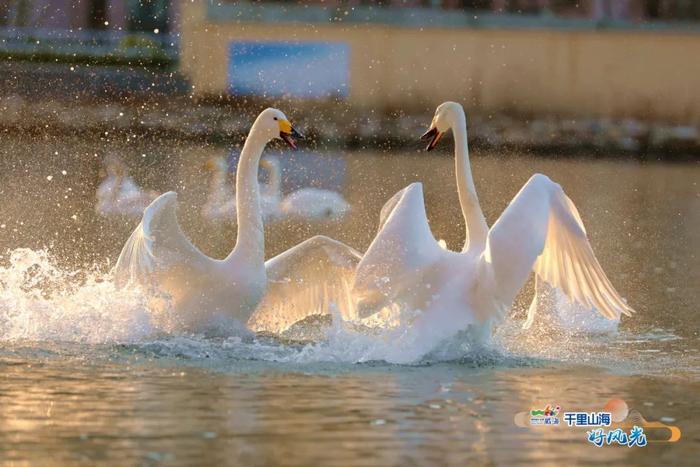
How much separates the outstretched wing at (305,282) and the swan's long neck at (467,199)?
67 centimetres

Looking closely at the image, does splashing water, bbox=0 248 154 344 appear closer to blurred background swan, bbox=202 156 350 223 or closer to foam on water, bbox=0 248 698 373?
foam on water, bbox=0 248 698 373

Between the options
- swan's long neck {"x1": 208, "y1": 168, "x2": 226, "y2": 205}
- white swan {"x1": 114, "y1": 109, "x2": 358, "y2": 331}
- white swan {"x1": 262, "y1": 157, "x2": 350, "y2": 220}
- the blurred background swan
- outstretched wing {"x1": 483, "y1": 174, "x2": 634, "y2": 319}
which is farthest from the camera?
white swan {"x1": 262, "y1": 157, "x2": 350, "y2": 220}

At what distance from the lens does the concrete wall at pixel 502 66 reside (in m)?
27.9

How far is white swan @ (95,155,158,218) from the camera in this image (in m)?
15.5

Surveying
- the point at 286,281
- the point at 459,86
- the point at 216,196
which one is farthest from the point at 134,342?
the point at 459,86

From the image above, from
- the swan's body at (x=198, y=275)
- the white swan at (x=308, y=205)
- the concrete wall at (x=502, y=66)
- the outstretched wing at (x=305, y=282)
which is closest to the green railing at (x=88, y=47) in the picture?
the concrete wall at (x=502, y=66)

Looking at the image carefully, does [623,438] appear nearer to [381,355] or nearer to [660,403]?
[660,403]

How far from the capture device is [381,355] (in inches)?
303

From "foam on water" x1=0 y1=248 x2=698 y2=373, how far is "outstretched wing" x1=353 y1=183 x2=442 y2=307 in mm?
213

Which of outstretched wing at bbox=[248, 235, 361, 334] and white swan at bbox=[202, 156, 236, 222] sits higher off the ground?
white swan at bbox=[202, 156, 236, 222]

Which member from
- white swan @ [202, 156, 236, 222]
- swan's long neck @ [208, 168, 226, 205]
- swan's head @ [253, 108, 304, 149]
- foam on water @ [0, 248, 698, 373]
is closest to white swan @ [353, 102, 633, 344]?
foam on water @ [0, 248, 698, 373]

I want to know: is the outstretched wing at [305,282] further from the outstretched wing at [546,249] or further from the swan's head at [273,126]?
the outstretched wing at [546,249]

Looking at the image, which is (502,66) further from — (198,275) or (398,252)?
(398,252)

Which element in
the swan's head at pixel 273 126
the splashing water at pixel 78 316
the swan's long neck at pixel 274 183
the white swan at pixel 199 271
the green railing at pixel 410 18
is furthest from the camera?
the green railing at pixel 410 18
